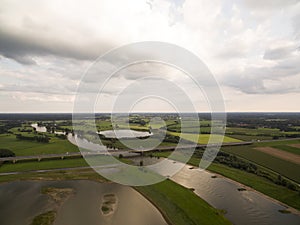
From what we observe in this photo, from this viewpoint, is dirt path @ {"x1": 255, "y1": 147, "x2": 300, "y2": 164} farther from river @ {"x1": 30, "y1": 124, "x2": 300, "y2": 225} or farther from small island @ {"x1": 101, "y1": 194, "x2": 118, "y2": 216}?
small island @ {"x1": 101, "y1": 194, "x2": 118, "y2": 216}

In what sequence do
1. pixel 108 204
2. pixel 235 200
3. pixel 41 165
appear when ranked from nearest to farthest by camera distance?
pixel 108 204 < pixel 235 200 < pixel 41 165

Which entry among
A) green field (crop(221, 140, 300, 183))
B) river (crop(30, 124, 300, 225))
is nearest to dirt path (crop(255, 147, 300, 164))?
green field (crop(221, 140, 300, 183))

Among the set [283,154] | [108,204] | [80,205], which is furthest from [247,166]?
[80,205]

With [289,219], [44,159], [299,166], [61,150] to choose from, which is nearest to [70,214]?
[289,219]

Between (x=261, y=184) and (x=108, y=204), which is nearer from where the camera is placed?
(x=108, y=204)

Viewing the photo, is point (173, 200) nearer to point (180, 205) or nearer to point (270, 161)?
point (180, 205)

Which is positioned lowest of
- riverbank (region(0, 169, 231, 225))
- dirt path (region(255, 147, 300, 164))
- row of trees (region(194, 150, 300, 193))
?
riverbank (region(0, 169, 231, 225))

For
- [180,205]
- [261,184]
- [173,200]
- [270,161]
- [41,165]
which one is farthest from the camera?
[270,161]

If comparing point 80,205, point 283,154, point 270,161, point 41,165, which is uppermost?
point 283,154

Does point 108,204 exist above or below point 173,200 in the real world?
below

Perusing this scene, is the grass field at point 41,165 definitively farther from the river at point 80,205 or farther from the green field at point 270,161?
the green field at point 270,161
